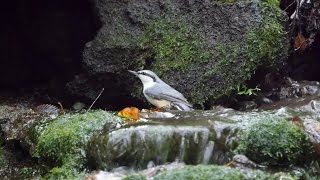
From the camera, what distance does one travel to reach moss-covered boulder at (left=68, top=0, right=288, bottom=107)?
6.65 metres

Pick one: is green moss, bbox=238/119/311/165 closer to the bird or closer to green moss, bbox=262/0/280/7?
the bird

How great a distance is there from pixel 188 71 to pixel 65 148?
2.20m

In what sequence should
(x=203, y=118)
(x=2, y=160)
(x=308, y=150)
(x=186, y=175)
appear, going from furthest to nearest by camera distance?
1. (x=2, y=160)
2. (x=203, y=118)
3. (x=308, y=150)
4. (x=186, y=175)

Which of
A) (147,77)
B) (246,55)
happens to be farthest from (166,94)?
(246,55)

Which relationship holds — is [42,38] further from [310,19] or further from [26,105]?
[310,19]

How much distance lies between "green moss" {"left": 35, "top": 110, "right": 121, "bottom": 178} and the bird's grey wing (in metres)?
0.92

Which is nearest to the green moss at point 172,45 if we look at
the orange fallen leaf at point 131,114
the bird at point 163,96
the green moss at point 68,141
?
the bird at point 163,96

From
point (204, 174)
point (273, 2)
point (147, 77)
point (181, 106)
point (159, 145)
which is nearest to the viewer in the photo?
point (204, 174)

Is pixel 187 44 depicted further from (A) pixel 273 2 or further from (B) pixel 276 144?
(B) pixel 276 144

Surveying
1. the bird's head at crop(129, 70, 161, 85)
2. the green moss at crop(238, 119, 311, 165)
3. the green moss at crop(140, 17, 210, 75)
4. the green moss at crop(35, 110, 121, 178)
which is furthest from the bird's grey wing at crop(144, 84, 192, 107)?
the green moss at crop(238, 119, 311, 165)

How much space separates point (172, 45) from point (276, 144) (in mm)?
2665

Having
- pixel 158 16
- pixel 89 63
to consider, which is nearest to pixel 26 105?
pixel 89 63

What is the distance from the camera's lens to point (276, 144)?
15.2 ft

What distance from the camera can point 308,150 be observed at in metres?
4.73
